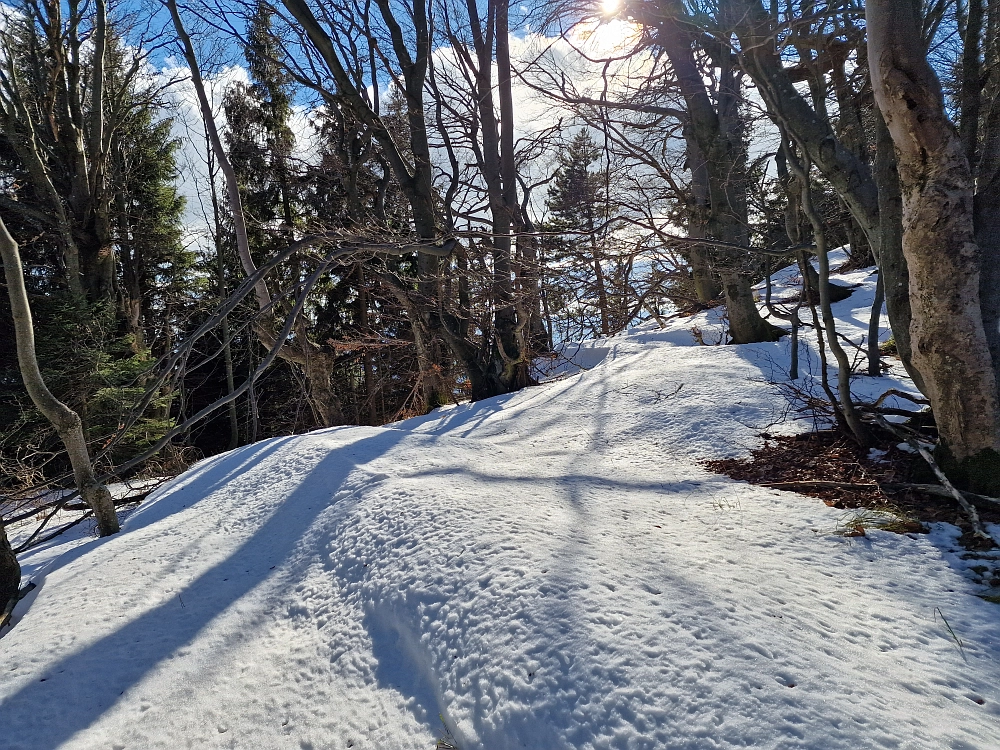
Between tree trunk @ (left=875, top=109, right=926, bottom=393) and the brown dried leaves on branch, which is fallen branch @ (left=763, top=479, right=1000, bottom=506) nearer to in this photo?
the brown dried leaves on branch

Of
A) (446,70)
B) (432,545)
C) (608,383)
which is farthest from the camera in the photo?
(446,70)

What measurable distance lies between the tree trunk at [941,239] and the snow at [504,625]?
22.5 inches

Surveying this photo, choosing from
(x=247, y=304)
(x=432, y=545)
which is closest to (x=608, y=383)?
(x=432, y=545)

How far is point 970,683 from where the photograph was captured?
1.38 metres

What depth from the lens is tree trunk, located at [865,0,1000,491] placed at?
2367mm

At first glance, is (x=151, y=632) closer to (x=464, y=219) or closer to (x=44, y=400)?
(x=44, y=400)

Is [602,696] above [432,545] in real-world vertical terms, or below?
below

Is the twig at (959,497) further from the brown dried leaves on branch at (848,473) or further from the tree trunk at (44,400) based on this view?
the tree trunk at (44,400)

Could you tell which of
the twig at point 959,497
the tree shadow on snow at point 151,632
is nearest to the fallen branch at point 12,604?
the tree shadow on snow at point 151,632

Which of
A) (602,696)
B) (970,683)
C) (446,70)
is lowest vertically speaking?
(970,683)

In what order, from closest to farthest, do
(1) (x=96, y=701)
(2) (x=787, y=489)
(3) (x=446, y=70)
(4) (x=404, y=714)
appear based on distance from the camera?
(4) (x=404, y=714) → (1) (x=96, y=701) → (2) (x=787, y=489) → (3) (x=446, y=70)

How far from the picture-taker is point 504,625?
5.31ft

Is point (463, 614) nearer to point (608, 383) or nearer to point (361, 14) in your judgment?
point (608, 383)

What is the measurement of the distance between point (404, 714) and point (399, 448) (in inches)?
93.3
